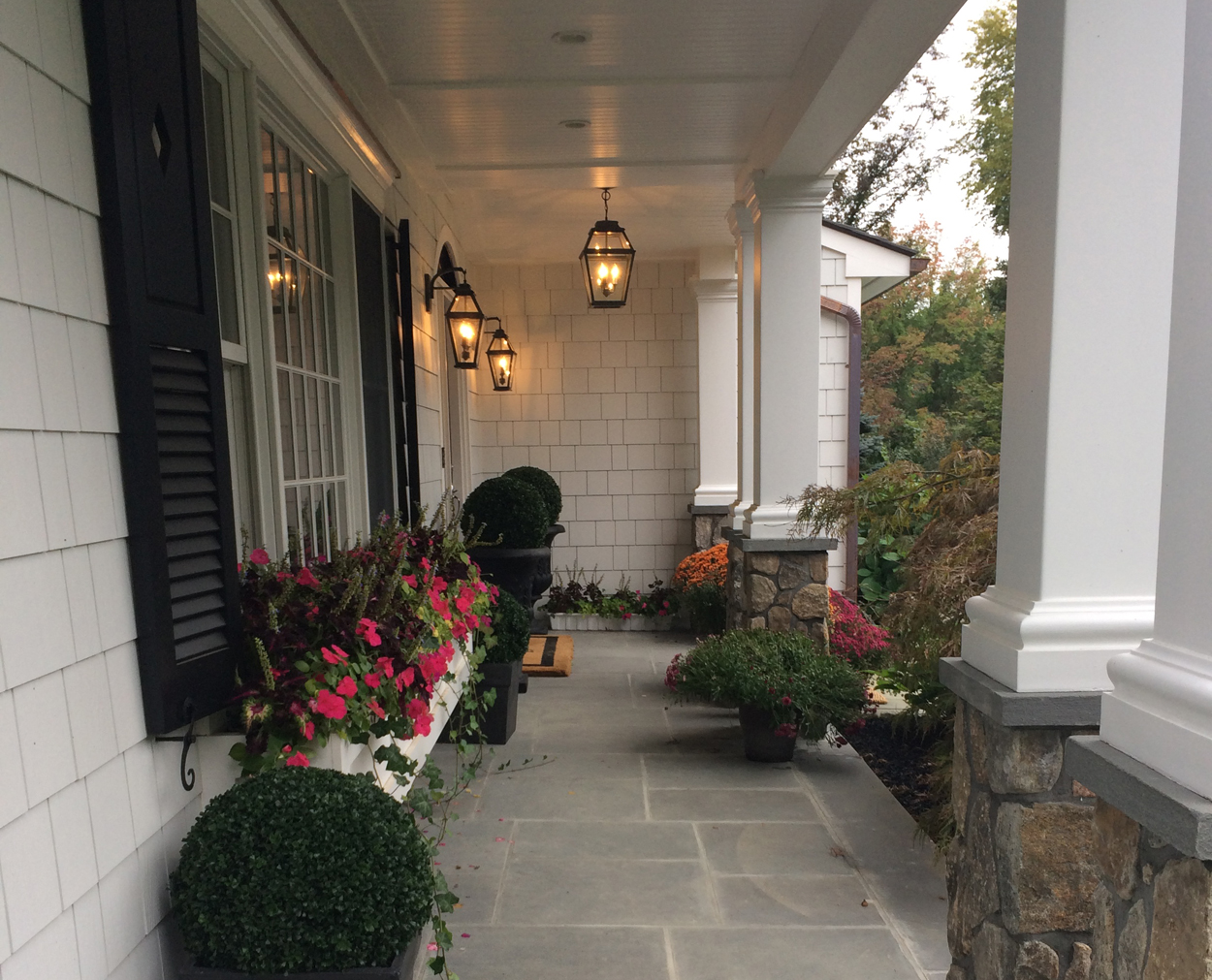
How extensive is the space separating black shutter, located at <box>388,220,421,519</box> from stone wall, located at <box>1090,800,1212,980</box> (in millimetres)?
3173

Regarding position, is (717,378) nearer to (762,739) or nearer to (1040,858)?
(762,739)

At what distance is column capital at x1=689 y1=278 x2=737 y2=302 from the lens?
21.4 feet

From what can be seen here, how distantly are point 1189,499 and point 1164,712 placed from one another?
287mm

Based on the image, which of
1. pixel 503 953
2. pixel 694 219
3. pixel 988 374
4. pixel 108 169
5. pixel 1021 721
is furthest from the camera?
pixel 988 374

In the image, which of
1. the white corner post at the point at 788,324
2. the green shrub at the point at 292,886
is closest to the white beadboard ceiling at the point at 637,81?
the white corner post at the point at 788,324

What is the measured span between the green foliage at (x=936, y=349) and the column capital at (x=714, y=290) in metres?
6.90

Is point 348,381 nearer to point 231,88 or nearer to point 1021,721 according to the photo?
point 231,88

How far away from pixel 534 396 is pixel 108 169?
5593 millimetres

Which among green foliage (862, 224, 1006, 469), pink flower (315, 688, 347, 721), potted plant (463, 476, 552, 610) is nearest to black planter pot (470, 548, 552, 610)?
potted plant (463, 476, 552, 610)

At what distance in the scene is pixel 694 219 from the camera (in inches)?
223

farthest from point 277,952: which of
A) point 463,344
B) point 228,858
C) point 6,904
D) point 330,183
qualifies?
point 463,344

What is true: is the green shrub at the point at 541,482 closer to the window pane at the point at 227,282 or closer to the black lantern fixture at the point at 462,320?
the black lantern fixture at the point at 462,320

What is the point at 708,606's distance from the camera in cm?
566

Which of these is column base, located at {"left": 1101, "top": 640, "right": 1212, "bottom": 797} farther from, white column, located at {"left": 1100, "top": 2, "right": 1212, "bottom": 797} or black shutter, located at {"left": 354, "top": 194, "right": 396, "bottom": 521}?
black shutter, located at {"left": 354, "top": 194, "right": 396, "bottom": 521}
